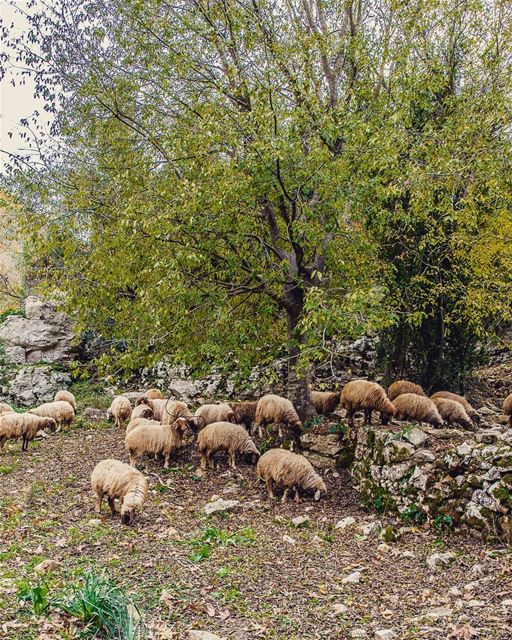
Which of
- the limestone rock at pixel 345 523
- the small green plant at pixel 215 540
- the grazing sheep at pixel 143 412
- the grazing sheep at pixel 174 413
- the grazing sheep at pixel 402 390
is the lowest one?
the limestone rock at pixel 345 523

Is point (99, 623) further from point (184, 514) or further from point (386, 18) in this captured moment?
point (386, 18)

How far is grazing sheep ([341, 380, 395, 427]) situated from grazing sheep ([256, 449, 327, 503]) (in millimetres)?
2083

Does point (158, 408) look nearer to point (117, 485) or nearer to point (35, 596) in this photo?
point (117, 485)

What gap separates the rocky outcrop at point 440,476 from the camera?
7113 millimetres

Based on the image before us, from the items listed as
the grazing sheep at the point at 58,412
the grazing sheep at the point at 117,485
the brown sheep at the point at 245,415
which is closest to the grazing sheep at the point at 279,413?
the brown sheep at the point at 245,415

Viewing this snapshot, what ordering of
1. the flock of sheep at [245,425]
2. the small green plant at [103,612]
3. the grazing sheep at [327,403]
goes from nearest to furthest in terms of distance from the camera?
the small green plant at [103,612], the flock of sheep at [245,425], the grazing sheep at [327,403]

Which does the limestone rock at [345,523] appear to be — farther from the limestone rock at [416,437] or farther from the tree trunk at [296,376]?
the tree trunk at [296,376]

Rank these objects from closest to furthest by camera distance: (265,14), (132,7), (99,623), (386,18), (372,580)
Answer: (99,623)
(372,580)
(132,7)
(265,14)
(386,18)

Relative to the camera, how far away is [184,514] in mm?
8336

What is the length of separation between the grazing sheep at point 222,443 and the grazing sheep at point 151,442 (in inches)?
24.6

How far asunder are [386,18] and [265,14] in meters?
3.44

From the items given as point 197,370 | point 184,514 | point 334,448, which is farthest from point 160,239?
point 334,448

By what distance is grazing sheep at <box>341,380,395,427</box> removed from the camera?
10.5 meters

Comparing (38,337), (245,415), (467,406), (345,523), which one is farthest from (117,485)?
(38,337)
